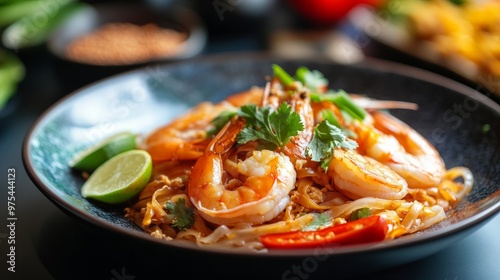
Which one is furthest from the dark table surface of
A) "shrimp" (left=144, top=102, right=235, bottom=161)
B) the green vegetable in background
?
the green vegetable in background

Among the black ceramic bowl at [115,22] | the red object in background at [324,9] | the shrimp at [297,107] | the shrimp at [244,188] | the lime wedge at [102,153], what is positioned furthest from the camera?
the red object in background at [324,9]

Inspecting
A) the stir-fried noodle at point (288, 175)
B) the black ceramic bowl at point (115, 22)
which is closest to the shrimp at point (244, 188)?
the stir-fried noodle at point (288, 175)

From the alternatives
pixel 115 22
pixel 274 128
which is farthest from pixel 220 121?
pixel 115 22

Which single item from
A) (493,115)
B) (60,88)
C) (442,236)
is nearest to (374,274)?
(442,236)

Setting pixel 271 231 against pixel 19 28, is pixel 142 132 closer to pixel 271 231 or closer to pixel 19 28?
pixel 271 231

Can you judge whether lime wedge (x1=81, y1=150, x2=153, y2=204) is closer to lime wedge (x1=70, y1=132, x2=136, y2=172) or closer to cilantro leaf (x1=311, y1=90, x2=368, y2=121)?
lime wedge (x1=70, y1=132, x2=136, y2=172)

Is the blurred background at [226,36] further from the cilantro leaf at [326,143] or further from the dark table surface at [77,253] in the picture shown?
the cilantro leaf at [326,143]

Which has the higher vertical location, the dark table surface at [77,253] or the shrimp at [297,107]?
the shrimp at [297,107]
